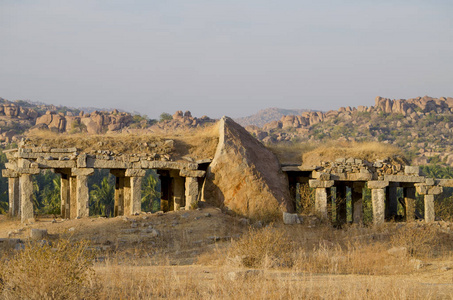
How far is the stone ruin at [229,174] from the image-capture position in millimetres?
17609

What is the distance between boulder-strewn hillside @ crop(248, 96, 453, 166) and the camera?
85.9 m

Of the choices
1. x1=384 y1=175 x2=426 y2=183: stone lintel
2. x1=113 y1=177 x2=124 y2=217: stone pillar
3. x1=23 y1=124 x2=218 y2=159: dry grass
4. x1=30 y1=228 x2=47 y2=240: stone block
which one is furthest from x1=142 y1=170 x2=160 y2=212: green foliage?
x1=30 y1=228 x2=47 y2=240: stone block

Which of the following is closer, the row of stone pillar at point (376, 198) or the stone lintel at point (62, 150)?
the stone lintel at point (62, 150)

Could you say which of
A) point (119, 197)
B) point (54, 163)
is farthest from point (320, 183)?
point (54, 163)

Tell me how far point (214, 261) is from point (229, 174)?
22.5 feet

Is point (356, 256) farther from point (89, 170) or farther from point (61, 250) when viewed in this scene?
point (89, 170)

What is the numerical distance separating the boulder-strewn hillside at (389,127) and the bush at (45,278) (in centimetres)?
7382

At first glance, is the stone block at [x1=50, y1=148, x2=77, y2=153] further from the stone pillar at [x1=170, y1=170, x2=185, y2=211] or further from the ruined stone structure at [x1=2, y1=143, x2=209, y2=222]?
the stone pillar at [x1=170, y1=170, x2=185, y2=211]

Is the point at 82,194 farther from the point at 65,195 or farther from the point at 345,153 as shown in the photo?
the point at 345,153

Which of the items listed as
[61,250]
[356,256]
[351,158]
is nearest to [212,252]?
[356,256]

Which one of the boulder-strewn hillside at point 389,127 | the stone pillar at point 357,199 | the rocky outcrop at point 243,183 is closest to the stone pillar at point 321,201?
the rocky outcrop at point 243,183

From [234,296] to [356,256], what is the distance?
5.28 meters

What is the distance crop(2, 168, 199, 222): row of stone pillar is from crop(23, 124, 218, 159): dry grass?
922 millimetres

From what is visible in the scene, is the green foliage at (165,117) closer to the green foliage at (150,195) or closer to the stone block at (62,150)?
the green foliage at (150,195)
